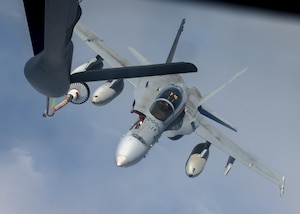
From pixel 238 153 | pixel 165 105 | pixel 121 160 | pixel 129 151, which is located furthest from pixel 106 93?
pixel 238 153

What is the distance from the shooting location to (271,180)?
4266 cm

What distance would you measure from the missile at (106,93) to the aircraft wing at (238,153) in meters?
11.2

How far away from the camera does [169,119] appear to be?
38.1m

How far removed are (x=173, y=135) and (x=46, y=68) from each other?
126ft

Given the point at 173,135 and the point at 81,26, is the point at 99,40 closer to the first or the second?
the point at 81,26

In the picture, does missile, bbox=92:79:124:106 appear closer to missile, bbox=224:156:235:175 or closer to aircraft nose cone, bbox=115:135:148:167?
aircraft nose cone, bbox=115:135:148:167

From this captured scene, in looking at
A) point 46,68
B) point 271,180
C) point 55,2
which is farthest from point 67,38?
point 271,180

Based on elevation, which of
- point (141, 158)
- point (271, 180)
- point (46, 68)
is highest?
point (46, 68)

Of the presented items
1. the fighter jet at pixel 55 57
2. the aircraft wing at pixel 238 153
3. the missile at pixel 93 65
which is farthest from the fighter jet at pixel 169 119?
the fighter jet at pixel 55 57

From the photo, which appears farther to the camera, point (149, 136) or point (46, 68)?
point (149, 136)

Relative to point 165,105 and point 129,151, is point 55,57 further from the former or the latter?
point 165,105

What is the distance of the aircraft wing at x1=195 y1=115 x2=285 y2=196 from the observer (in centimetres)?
4297

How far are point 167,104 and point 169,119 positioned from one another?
1.90 metres

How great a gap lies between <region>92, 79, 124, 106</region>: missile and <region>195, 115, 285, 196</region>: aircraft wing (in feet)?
36.9
